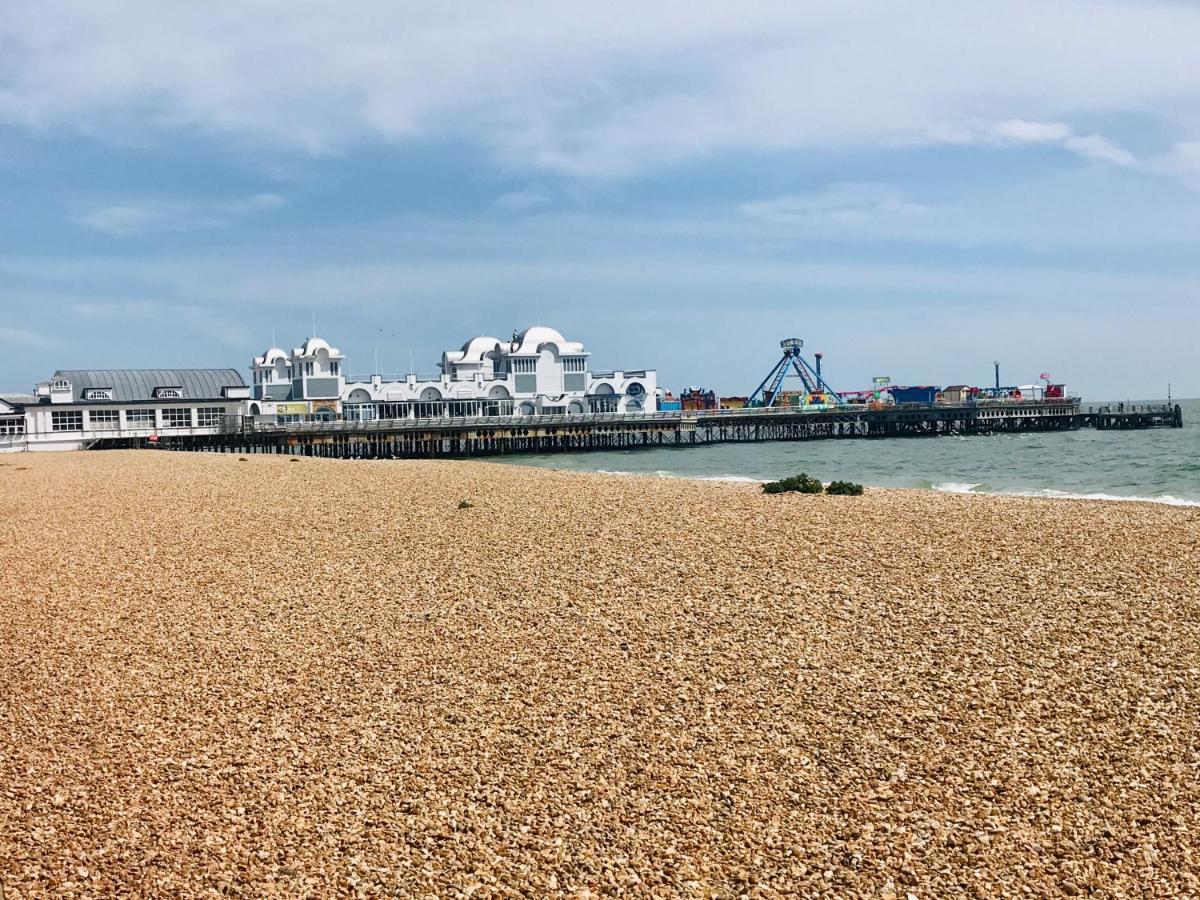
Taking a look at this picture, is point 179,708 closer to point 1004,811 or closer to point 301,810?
point 301,810

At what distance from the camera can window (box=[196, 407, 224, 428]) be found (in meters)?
60.0

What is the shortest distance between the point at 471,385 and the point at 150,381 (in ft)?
73.7

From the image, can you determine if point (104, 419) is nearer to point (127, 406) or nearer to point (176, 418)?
point (127, 406)

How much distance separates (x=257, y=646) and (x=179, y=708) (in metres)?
1.60

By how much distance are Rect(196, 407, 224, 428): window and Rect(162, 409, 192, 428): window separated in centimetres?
50

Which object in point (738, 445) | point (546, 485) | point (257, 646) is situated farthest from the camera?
point (738, 445)

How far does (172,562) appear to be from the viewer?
1320cm

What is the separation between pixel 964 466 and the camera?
46188mm

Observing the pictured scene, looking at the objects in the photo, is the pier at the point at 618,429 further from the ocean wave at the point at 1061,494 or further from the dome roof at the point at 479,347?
the ocean wave at the point at 1061,494

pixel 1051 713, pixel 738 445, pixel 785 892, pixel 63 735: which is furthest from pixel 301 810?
pixel 738 445

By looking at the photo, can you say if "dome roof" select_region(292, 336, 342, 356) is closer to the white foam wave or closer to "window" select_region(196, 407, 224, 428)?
"window" select_region(196, 407, 224, 428)

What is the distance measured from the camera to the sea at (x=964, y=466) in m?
30.9

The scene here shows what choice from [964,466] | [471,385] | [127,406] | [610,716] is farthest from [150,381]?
[610,716]

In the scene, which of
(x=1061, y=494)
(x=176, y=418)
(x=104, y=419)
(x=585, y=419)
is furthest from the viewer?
(x=585, y=419)
